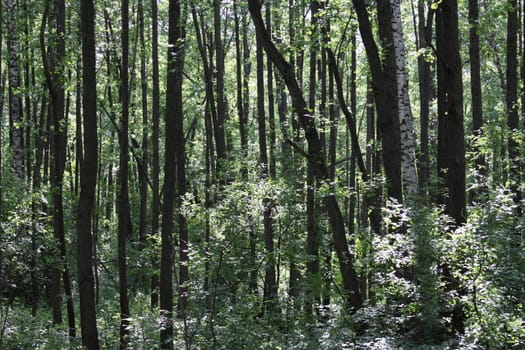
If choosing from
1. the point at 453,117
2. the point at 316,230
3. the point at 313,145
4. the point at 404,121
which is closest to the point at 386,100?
the point at 404,121

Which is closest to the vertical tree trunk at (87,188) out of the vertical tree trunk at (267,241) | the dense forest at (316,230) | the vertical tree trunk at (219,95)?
the dense forest at (316,230)

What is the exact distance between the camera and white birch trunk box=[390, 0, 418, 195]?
29.6 feet

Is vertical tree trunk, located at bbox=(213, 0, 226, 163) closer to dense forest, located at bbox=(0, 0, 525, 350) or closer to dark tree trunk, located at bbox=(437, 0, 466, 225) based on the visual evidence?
dense forest, located at bbox=(0, 0, 525, 350)

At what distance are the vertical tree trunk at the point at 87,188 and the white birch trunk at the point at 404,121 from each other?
5.03 metres

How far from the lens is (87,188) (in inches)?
380

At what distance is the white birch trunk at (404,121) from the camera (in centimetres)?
902

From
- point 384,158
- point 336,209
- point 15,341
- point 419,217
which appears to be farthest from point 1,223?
point 419,217

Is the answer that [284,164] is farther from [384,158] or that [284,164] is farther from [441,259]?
[441,259]

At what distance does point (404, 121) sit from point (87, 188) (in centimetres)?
532

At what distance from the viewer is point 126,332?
13.3m

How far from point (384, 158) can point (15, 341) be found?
944 centimetres

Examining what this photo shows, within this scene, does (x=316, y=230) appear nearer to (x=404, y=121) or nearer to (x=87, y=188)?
(x=404, y=121)

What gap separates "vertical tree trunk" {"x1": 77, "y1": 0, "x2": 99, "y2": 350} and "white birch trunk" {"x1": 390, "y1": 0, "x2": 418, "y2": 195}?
503 cm

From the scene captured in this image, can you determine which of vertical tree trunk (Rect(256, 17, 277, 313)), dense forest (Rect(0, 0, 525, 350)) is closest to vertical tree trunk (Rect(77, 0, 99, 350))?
dense forest (Rect(0, 0, 525, 350))
